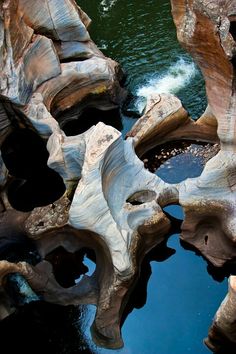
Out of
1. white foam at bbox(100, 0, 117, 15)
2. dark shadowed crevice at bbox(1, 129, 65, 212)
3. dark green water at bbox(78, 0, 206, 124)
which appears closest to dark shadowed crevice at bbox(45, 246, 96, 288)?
dark shadowed crevice at bbox(1, 129, 65, 212)

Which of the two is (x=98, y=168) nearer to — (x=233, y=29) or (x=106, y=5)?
(x=233, y=29)

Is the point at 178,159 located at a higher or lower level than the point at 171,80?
lower

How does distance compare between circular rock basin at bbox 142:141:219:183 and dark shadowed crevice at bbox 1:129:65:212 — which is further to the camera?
dark shadowed crevice at bbox 1:129:65:212

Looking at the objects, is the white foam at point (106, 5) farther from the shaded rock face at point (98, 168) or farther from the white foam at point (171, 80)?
the shaded rock face at point (98, 168)

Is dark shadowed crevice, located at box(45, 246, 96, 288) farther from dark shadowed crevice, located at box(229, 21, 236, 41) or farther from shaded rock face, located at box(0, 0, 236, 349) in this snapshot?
dark shadowed crevice, located at box(229, 21, 236, 41)

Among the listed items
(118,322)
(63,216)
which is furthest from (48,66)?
(118,322)

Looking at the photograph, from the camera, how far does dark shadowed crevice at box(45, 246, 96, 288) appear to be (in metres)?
12.3

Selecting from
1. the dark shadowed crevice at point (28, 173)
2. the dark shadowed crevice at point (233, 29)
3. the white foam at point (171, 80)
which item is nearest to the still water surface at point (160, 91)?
the white foam at point (171, 80)

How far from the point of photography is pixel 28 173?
1512cm

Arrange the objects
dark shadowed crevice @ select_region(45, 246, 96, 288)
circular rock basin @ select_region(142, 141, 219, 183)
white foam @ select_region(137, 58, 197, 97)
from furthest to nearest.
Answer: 1. white foam @ select_region(137, 58, 197, 97)
2. circular rock basin @ select_region(142, 141, 219, 183)
3. dark shadowed crevice @ select_region(45, 246, 96, 288)

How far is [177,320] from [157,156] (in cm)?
451

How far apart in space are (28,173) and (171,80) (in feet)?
17.1

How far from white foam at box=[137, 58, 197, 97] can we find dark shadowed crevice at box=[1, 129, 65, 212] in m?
3.68

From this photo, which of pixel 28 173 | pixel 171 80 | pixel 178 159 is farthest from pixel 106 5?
pixel 178 159
